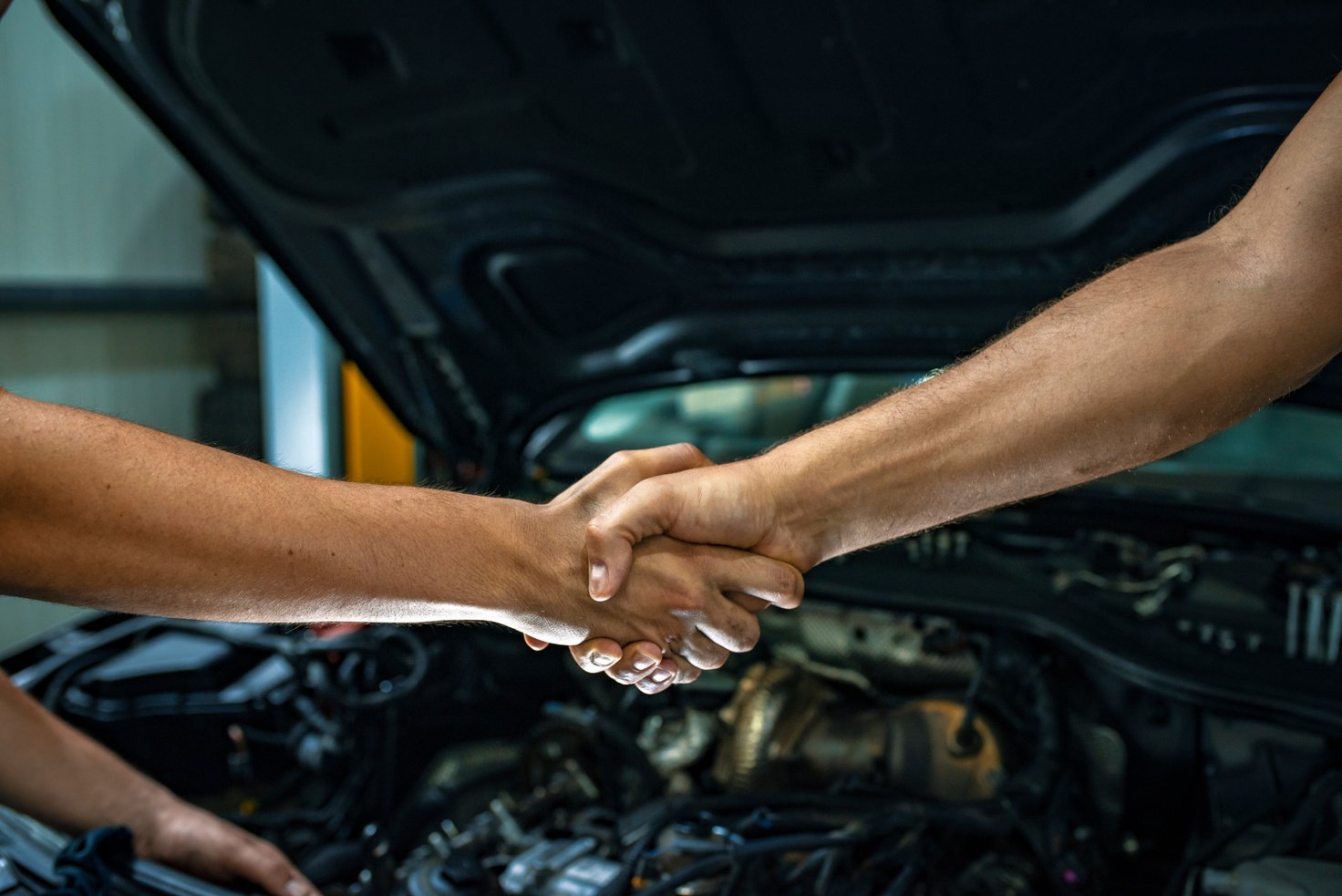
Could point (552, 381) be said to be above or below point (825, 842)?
above

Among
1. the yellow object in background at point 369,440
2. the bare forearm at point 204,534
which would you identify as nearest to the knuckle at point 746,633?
the bare forearm at point 204,534

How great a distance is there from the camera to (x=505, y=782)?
69.9 inches

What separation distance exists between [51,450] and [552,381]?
1.28 meters

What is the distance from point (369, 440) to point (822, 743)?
12.1 feet

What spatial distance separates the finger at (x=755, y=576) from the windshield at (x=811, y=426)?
561 mm

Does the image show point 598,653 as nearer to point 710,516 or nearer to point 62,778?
point 710,516

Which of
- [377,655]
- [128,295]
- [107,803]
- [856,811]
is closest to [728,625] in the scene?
[856,811]

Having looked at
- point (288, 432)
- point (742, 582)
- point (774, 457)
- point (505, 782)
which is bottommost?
point (505, 782)

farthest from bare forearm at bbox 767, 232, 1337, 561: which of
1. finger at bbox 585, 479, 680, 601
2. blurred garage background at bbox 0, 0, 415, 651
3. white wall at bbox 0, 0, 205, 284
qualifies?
white wall at bbox 0, 0, 205, 284

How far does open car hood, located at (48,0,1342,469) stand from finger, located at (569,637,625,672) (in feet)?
2.43

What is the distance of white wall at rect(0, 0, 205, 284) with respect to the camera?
4.24 m

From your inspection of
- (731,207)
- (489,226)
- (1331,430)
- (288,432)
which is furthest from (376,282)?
(288,432)

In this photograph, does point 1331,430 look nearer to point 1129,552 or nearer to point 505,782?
point 1129,552

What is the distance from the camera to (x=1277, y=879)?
3.63 feet
